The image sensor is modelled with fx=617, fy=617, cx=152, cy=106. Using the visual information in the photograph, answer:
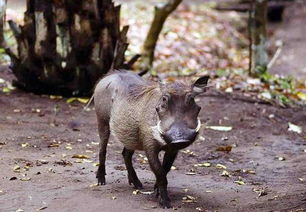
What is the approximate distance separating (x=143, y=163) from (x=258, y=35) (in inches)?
206

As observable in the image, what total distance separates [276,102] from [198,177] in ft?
13.5

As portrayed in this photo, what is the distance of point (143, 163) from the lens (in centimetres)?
729

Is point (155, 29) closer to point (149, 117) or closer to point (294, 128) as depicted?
point (294, 128)

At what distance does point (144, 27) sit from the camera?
16984 millimetres

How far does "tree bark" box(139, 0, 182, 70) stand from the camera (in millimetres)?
11836

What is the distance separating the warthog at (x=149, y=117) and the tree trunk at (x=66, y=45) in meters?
3.49

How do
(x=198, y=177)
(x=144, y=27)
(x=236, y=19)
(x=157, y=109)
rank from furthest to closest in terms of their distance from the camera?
1. (x=236, y=19)
2. (x=144, y=27)
3. (x=198, y=177)
4. (x=157, y=109)

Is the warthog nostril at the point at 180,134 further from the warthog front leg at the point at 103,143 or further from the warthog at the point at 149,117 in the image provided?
the warthog front leg at the point at 103,143

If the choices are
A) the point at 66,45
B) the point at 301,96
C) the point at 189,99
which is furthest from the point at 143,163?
the point at 301,96

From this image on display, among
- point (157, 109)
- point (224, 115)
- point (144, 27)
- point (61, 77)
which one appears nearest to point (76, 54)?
point (61, 77)

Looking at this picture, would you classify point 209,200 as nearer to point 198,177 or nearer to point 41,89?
point 198,177

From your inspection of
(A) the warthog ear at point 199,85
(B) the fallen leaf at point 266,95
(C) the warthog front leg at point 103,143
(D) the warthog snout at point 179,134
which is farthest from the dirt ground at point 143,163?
(A) the warthog ear at point 199,85

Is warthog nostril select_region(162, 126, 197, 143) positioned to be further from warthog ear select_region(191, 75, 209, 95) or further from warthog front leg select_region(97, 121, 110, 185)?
warthog front leg select_region(97, 121, 110, 185)

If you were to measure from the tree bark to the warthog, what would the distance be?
223 inches
